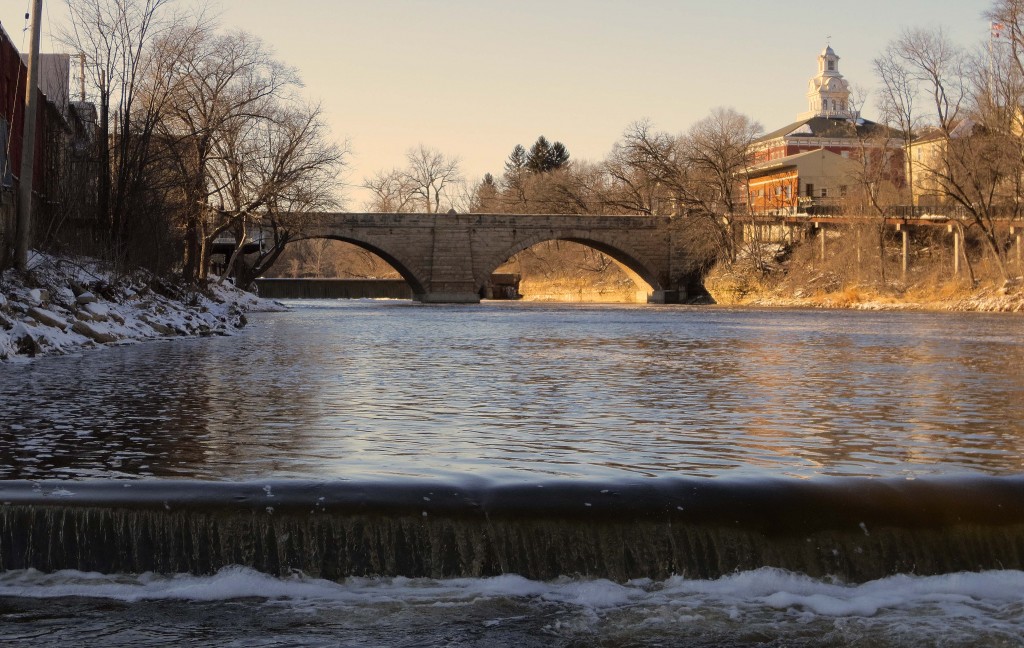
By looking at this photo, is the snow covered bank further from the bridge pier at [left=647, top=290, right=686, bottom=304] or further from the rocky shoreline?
the bridge pier at [left=647, top=290, right=686, bottom=304]

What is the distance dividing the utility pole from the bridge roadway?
41.5 m

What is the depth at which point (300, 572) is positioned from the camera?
5586 mm

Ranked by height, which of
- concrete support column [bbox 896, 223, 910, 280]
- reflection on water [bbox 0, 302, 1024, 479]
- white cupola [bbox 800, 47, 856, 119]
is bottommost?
reflection on water [bbox 0, 302, 1024, 479]

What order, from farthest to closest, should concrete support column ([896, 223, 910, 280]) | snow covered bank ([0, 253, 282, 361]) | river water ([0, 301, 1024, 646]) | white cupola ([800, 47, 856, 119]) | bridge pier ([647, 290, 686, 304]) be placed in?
white cupola ([800, 47, 856, 119]), bridge pier ([647, 290, 686, 304]), concrete support column ([896, 223, 910, 280]), snow covered bank ([0, 253, 282, 361]), river water ([0, 301, 1024, 646])

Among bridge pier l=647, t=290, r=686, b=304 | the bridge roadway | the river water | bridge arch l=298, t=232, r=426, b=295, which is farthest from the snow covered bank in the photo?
bridge pier l=647, t=290, r=686, b=304

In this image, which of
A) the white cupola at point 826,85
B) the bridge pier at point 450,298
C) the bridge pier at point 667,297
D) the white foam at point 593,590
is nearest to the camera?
the white foam at point 593,590

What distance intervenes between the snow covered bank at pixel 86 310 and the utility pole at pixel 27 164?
361 millimetres

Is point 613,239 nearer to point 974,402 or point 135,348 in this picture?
point 135,348

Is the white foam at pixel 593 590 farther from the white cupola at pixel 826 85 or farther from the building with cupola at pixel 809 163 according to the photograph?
the white cupola at pixel 826 85

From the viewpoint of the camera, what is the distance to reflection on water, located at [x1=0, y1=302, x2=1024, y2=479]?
7211mm

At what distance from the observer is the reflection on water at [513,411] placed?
7.21 meters

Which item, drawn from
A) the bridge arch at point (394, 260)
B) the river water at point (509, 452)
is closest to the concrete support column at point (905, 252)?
the bridge arch at point (394, 260)

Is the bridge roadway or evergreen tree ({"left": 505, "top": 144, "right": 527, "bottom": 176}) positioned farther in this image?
evergreen tree ({"left": 505, "top": 144, "right": 527, "bottom": 176})

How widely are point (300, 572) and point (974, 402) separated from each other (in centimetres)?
731
